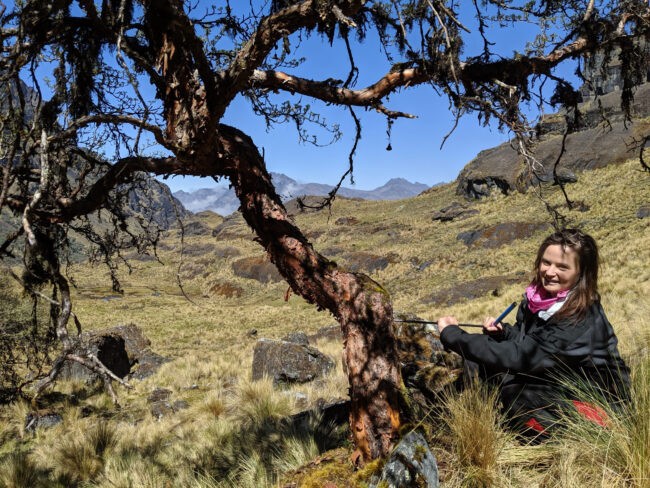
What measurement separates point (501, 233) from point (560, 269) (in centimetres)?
3457

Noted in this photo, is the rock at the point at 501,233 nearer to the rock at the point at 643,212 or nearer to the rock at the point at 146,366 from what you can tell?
the rock at the point at 643,212

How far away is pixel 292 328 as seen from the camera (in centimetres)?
2612

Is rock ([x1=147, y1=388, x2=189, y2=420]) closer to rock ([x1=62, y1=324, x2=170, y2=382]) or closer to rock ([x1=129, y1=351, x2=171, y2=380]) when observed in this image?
rock ([x1=62, y1=324, x2=170, y2=382])

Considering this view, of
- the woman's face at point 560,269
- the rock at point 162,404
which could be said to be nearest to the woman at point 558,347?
the woman's face at point 560,269

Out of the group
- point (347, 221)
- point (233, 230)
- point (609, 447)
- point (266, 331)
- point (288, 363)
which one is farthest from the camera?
point (233, 230)

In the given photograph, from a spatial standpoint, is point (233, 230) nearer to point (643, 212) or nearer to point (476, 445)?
point (643, 212)

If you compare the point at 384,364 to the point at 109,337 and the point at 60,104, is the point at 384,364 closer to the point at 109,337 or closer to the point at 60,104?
the point at 60,104

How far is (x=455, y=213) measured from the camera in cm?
5009

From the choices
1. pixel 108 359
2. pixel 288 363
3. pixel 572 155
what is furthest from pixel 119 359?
pixel 572 155

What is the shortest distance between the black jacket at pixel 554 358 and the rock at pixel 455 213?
47295mm

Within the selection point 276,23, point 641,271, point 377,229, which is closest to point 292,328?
point 641,271

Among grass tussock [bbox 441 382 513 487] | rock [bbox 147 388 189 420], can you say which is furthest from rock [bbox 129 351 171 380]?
grass tussock [bbox 441 382 513 487]

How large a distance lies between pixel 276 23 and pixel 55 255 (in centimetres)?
318

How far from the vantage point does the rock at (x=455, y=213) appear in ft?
158
